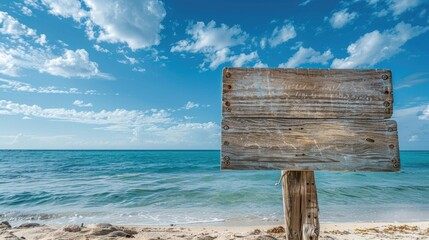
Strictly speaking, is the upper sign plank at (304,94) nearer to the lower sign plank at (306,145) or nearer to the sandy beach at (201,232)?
the lower sign plank at (306,145)

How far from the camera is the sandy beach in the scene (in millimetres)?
6234

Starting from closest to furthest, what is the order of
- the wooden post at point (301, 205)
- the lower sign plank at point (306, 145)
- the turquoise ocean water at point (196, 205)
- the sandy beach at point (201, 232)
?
the lower sign plank at point (306, 145)
the wooden post at point (301, 205)
the sandy beach at point (201, 232)
the turquoise ocean water at point (196, 205)

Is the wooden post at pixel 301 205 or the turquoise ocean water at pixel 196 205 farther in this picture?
the turquoise ocean water at pixel 196 205

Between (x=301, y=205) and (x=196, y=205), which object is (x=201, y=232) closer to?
(x=196, y=205)

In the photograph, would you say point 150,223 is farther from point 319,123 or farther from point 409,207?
point 409,207

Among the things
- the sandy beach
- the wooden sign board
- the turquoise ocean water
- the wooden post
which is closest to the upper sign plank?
the wooden sign board

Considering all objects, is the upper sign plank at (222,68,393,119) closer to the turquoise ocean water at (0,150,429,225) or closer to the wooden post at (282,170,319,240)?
the wooden post at (282,170,319,240)

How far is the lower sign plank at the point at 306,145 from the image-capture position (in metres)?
1.85

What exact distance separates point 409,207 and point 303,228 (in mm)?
12761

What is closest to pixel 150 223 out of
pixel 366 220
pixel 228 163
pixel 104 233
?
pixel 104 233

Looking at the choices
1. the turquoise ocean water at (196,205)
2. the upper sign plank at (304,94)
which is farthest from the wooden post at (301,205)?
the turquoise ocean water at (196,205)

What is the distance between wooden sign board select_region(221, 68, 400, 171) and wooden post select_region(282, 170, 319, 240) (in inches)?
11.4

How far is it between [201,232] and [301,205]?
19.5ft

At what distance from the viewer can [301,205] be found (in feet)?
6.99
